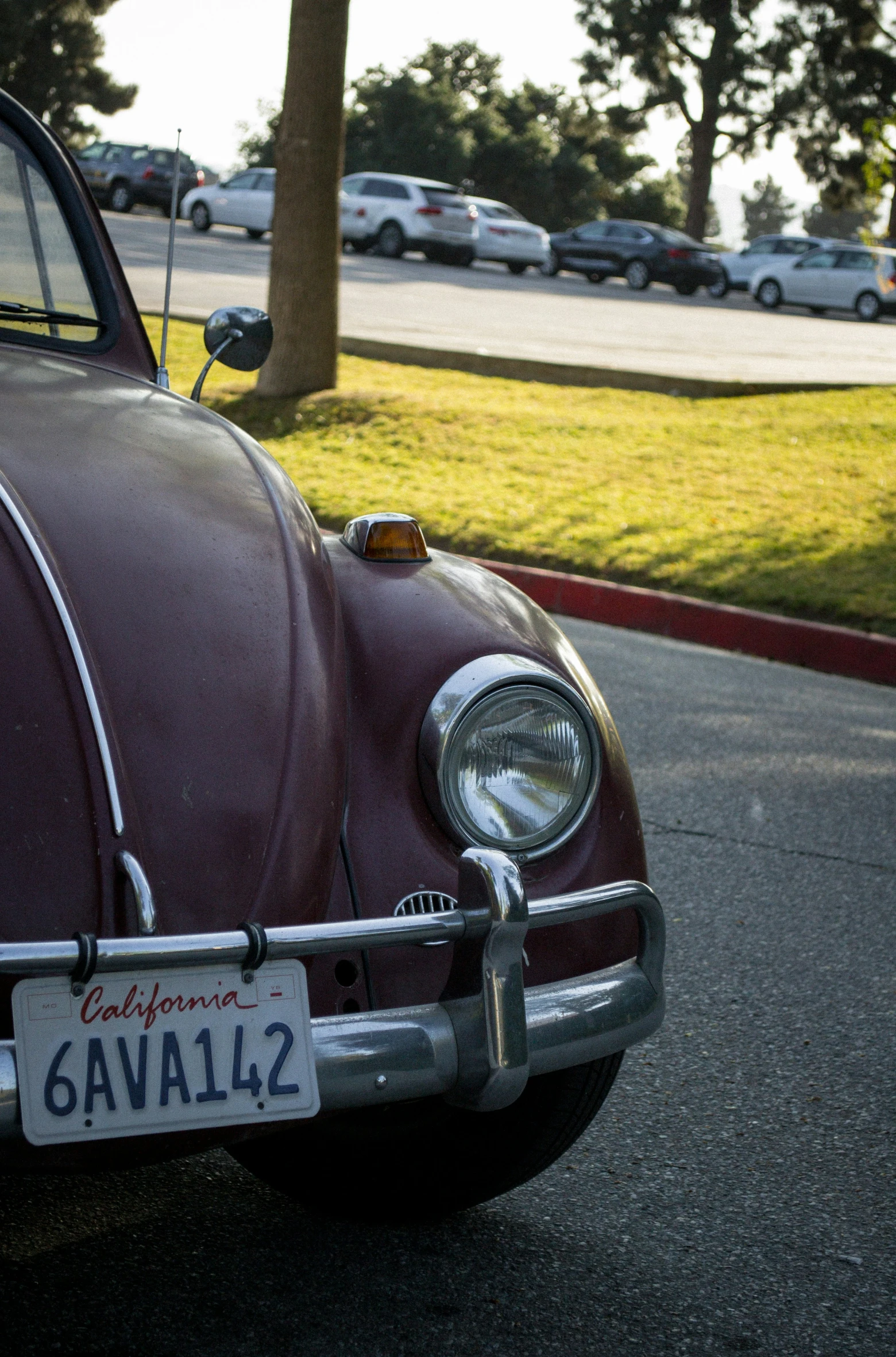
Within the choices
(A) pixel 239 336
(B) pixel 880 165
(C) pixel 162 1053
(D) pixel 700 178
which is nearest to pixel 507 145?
(D) pixel 700 178

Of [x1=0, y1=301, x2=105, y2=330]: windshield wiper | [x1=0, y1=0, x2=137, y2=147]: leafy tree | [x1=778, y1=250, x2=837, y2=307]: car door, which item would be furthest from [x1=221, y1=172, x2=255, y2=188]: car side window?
[x1=0, y1=301, x2=105, y2=330]: windshield wiper

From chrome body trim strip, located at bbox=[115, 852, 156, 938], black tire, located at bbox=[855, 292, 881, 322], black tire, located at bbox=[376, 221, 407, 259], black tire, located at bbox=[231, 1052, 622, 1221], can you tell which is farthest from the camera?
black tire, located at bbox=[376, 221, 407, 259]

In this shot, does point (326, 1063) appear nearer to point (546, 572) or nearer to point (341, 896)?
point (341, 896)

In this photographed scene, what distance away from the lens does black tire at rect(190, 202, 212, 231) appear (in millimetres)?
29578

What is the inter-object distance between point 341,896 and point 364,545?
742 mm

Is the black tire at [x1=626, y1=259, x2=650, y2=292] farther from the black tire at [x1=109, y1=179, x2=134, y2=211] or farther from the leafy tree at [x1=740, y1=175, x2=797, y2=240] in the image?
the leafy tree at [x1=740, y1=175, x2=797, y2=240]

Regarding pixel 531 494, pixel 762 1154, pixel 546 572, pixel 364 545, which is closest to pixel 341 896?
pixel 364 545

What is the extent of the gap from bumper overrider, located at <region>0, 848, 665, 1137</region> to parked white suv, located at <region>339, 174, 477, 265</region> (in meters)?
27.3

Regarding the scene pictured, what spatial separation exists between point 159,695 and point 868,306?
26962 millimetres

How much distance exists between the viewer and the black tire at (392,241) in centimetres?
2823

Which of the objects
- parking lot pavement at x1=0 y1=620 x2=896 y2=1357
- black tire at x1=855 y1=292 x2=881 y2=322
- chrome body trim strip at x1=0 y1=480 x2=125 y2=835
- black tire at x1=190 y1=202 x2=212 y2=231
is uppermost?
black tire at x1=190 y1=202 x2=212 y2=231

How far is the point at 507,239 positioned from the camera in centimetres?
2944

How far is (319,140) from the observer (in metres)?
10.8

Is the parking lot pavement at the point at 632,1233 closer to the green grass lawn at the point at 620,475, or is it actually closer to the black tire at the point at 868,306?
the green grass lawn at the point at 620,475
